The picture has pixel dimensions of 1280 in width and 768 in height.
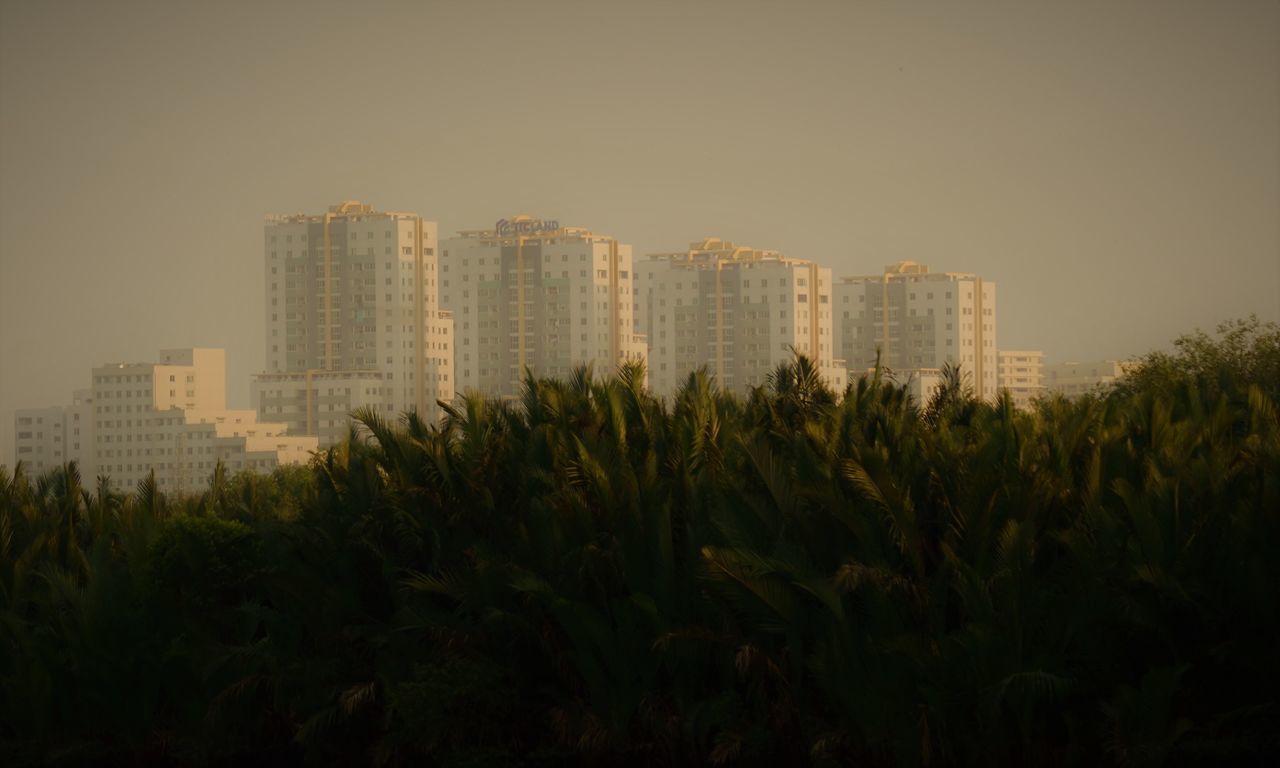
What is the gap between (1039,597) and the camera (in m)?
13.6

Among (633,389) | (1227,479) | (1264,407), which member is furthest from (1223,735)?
(633,389)

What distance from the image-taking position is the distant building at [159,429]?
10538cm

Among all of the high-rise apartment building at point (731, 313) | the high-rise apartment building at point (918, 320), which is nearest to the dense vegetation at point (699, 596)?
the high-rise apartment building at point (731, 313)

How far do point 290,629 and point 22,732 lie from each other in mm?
3391

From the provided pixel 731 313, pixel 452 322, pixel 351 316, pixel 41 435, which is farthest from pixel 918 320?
pixel 41 435

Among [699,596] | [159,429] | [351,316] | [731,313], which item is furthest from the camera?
[731,313]

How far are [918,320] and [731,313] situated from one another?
16.0m

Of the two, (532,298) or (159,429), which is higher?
(532,298)

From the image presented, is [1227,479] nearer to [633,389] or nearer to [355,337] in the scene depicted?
[633,389]

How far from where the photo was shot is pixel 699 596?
15.2m

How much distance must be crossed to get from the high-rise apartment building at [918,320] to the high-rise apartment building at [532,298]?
19.3 meters

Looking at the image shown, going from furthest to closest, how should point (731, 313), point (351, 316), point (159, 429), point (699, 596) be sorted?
point (731, 313), point (351, 316), point (159, 429), point (699, 596)

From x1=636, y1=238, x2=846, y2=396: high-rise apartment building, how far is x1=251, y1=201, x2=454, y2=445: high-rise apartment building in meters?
16.3

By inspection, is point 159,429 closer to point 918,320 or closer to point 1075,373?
point 918,320
